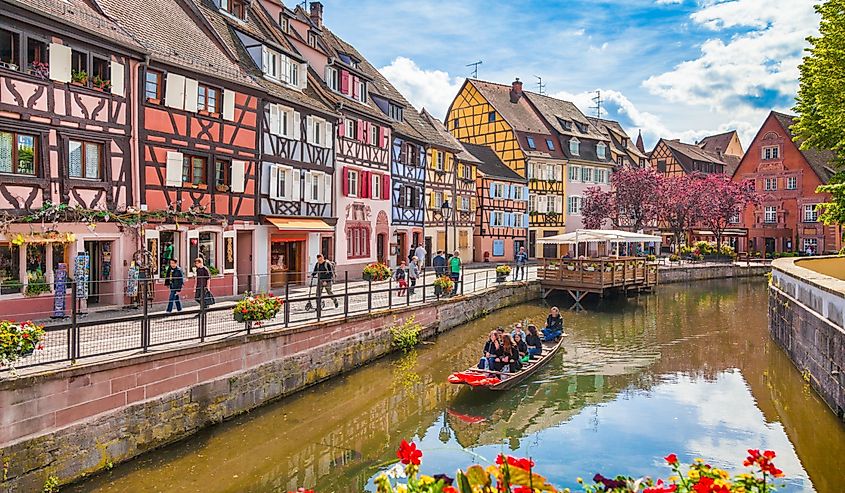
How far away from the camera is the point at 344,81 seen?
3102cm

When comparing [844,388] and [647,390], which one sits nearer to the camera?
[844,388]

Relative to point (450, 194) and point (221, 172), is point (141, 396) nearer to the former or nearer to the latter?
point (221, 172)

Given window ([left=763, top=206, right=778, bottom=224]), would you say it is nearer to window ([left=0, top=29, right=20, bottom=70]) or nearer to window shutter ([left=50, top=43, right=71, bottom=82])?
window shutter ([left=50, top=43, right=71, bottom=82])

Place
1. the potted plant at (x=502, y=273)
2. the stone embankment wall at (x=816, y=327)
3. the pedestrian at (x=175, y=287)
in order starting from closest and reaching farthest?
the stone embankment wall at (x=816, y=327), the pedestrian at (x=175, y=287), the potted plant at (x=502, y=273)

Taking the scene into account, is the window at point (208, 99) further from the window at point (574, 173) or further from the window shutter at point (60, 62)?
the window at point (574, 173)

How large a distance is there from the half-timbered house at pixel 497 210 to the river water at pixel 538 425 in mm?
24731

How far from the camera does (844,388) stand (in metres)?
12.7

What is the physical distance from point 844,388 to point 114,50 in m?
18.7

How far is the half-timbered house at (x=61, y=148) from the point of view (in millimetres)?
14914

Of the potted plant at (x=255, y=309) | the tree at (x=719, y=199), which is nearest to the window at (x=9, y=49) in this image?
the potted plant at (x=255, y=309)

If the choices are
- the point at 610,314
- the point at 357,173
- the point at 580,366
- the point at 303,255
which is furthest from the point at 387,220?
the point at 580,366

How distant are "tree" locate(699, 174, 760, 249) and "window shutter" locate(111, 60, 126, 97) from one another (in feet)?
138

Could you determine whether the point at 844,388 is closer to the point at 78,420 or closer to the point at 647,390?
the point at 647,390

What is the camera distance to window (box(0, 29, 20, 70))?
14648mm
